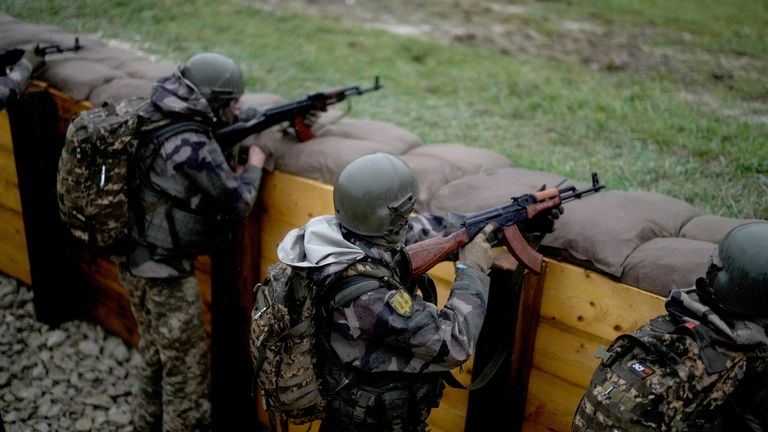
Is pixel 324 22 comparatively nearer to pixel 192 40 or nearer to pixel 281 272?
pixel 192 40

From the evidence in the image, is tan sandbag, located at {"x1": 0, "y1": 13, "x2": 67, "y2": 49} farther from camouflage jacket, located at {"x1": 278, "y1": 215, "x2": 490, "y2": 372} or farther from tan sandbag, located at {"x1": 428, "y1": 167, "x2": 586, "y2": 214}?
camouflage jacket, located at {"x1": 278, "y1": 215, "x2": 490, "y2": 372}

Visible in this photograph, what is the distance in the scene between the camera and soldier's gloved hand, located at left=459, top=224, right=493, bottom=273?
9.75ft

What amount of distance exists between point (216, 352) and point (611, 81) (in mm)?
4669

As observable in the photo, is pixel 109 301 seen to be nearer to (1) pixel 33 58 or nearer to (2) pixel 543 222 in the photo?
(1) pixel 33 58

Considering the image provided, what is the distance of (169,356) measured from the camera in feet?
14.2

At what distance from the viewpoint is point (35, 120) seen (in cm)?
526

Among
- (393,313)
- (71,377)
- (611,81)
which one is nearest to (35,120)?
(71,377)

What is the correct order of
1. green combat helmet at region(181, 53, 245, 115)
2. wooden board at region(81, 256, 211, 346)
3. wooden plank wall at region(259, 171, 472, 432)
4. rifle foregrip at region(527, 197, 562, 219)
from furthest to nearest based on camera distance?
wooden board at region(81, 256, 211, 346)
green combat helmet at region(181, 53, 245, 115)
wooden plank wall at region(259, 171, 472, 432)
rifle foregrip at region(527, 197, 562, 219)

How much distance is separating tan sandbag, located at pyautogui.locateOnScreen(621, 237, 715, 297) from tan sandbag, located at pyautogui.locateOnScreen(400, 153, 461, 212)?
1.14 meters

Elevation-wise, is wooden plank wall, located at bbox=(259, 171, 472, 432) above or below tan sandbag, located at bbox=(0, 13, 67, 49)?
below

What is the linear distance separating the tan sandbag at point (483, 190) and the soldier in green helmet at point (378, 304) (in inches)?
25.4

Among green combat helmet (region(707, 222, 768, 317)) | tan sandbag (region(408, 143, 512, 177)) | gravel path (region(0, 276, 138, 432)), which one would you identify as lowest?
gravel path (region(0, 276, 138, 432))

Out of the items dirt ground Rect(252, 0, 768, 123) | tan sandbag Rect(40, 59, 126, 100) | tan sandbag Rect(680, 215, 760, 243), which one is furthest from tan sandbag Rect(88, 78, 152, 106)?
dirt ground Rect(252, 0, 768, 123)

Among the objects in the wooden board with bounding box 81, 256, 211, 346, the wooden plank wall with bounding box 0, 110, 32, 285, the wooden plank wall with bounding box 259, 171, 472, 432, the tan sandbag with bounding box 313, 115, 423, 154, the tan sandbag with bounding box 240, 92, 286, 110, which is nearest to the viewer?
the wooden plank wall with bounding box 259, 171, 472, 432
